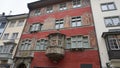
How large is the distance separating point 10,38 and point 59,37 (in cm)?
1041

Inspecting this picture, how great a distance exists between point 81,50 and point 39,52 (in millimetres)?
5800

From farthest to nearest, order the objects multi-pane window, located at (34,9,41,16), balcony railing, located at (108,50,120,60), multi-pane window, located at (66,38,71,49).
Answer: multi-pane window, located at (34,9,41,16) → multi-pane window, located at (66,38,71,49) → balcony railing, located at (108,50,120,60)

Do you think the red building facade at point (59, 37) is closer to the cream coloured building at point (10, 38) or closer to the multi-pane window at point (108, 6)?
the cream coloured building at point (10, 38)

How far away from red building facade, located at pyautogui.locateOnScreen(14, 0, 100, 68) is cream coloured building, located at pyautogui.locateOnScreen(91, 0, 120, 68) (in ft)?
2.33

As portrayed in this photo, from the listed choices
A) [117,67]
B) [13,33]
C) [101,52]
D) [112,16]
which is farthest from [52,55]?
[13,33]

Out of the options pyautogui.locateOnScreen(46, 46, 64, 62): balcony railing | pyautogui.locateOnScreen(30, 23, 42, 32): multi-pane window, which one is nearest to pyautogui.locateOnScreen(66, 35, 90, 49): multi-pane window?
pyautogui.locateOnScreen(46, 46, 64, 62): balcony railing

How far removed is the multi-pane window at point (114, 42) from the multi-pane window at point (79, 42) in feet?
8.03

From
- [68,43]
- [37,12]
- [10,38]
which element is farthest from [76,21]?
[10,38]

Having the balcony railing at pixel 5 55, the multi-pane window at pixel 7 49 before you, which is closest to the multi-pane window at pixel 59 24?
the multi-pane window at pixel 7 49

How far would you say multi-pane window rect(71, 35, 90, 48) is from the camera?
41.6ft

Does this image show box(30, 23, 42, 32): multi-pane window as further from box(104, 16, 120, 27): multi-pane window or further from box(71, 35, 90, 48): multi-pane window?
box(104, 16, 120, 27): multi-pane window

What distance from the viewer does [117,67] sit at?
1001cm

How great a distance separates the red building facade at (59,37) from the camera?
12195 mm

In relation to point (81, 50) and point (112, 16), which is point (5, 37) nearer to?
point (81, 50)
